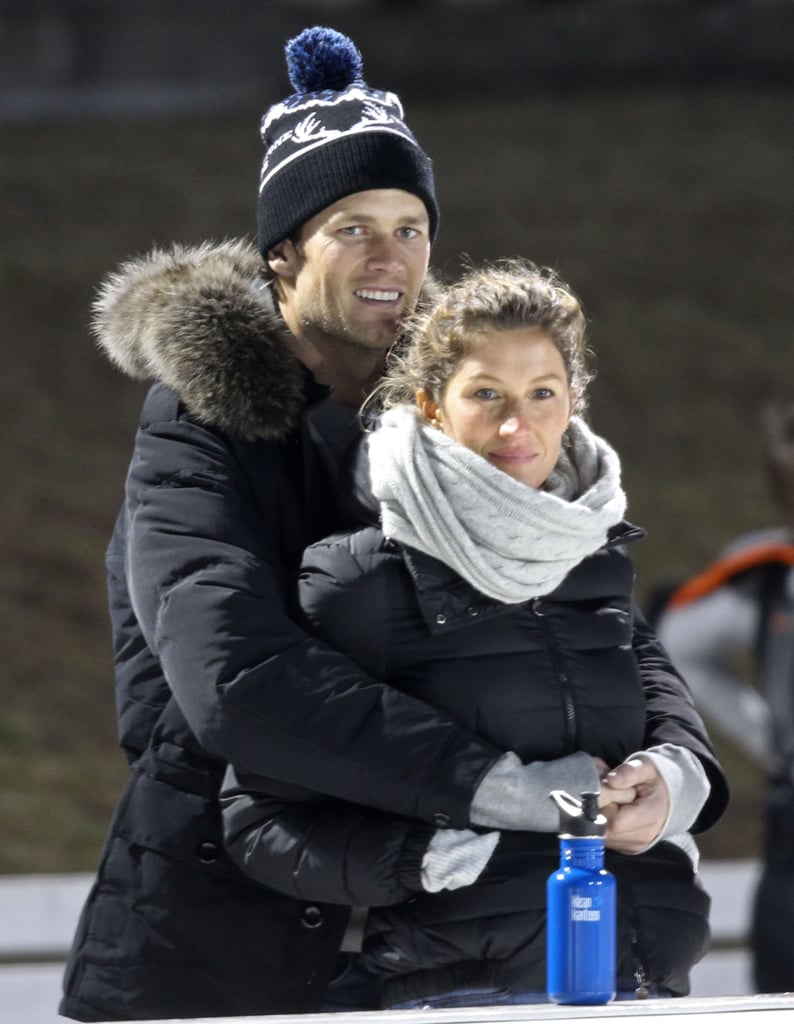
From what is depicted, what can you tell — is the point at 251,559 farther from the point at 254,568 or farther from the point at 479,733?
the point at 479,733

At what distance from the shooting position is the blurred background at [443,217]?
27.0ft

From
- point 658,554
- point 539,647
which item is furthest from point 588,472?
point 658,554

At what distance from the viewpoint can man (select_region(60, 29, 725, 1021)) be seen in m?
2.07

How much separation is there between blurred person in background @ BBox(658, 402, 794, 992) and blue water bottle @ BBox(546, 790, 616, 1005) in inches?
74.6

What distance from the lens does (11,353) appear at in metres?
9.90

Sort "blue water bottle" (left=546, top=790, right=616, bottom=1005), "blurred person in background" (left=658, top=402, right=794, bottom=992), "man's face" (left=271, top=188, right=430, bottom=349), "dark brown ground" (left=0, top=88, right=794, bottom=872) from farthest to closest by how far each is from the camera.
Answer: "dark brown ground" (left=0, top=88, right=794, bottom=872), "blurred person in background" (left=658, top=402, right=794, bottom=992), "man's face" (left=271, top=188, right=430, bottom=349), "blue water bottle" (left=546, top=790, right=616, bottom=1005)

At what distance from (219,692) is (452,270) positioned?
5170 millimetres

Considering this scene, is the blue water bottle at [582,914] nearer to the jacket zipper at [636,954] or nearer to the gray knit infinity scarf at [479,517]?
the jacket zipper at [636,954]

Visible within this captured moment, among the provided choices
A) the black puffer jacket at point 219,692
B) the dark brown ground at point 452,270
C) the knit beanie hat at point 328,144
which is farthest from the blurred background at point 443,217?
the knit beanie hat at point 328,144

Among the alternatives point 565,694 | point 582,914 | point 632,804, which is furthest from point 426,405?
point 582,914

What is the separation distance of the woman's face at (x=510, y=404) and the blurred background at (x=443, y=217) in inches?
211

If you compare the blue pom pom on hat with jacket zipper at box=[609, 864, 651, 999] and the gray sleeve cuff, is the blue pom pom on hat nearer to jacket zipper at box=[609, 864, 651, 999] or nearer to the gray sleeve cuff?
the gray sleeve cuff

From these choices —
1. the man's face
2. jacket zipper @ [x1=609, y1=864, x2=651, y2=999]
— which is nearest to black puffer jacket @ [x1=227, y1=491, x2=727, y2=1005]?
jacket zipper @ [x1=609, y1=864, x2=651, y2=999]

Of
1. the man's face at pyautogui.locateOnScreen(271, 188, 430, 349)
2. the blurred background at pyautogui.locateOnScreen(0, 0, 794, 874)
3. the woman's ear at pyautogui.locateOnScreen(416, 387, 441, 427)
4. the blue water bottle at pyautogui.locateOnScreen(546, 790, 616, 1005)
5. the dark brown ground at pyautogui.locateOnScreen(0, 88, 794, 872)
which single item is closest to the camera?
the blue water bottle at pyautogui.locateOnScreen(546, 790, 616, 1005)
